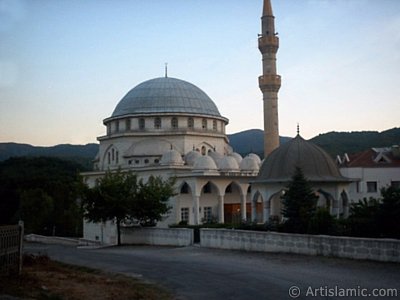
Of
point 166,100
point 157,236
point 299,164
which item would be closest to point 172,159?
point 166,100

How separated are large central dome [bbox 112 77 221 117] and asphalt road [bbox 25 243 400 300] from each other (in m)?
27.1

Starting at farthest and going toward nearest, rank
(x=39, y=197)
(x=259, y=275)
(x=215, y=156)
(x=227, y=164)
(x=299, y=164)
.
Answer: (x=39, y=197) < (x=215, y=156) < (x=227, y=164) < (x=299, y=164) < (x=259, y=275)

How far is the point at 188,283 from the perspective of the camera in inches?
427

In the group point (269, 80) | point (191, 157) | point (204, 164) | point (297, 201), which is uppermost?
point (269, 80)

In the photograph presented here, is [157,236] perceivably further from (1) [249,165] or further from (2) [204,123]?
(2) [204,123]

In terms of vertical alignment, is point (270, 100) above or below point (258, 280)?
above

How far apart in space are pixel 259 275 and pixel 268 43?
29.5 metres

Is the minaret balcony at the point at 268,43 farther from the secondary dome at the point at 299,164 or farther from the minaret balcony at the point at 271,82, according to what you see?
the secondary dome at the point at 299,164

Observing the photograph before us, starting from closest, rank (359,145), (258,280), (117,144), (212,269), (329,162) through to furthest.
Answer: (258,280), (212,269), (329,162), (117,144), (359,145)

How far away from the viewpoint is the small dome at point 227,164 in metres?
36.6

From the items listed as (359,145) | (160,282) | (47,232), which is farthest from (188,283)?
(359,145)

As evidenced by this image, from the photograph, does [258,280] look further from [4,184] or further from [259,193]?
[4,184]

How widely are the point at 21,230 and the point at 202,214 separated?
85.7 ft

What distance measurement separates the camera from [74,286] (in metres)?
10.3
